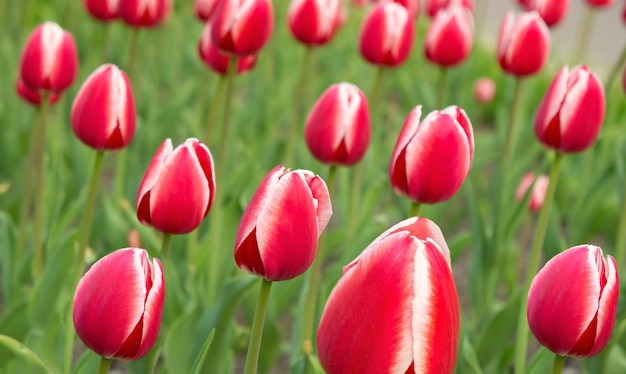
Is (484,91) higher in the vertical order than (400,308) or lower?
lower

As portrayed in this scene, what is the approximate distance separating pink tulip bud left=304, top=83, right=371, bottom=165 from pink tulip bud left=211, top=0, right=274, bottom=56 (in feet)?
0.87

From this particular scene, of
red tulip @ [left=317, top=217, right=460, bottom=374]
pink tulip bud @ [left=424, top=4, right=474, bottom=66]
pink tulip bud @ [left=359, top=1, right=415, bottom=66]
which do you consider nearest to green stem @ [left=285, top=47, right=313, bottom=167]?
pink tulip bud @ [left=359, top=1, right=415, bottom=66]

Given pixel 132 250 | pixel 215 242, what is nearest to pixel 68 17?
pixel 215 242

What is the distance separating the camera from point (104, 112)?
1601 millimetres

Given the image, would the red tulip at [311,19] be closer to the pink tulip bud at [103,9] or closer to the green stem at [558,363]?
the pink tulip bud at [103,9]

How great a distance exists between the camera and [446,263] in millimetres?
912

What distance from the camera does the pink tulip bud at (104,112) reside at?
1600mm

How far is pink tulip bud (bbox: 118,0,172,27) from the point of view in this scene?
229 centimetres

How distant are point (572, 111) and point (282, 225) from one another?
779 mm

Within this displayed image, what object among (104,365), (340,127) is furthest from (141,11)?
(104,365)

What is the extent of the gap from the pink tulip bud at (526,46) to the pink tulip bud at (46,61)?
3.12 ft

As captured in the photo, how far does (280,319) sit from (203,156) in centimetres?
135

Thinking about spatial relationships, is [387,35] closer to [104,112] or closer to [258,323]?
[104,112]

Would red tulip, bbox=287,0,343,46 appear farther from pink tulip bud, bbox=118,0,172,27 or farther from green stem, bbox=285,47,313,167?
pink tulip bud, bbox=118,0,172,27
